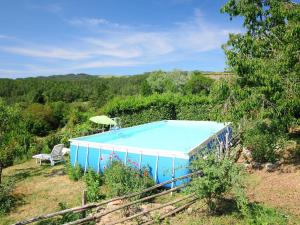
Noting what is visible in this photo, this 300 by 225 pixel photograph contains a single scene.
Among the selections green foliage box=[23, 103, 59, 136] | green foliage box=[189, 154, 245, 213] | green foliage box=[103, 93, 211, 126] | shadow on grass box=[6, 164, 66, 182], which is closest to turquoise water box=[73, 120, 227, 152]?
green foliage box=[103, 93, 211, 126]

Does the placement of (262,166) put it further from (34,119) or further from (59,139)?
(34,119)

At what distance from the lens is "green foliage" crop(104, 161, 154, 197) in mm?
9367

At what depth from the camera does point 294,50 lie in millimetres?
8500

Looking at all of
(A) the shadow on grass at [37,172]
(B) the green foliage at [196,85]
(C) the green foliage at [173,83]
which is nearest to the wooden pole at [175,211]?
(A) the shadow on grass at [37,172]

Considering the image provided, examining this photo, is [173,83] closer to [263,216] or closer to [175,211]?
[175,211]

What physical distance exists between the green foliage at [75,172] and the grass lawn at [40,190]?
0.80ft

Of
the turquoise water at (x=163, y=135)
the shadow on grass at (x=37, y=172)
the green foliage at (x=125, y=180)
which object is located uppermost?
the turquoise water at (x=163, y=135)

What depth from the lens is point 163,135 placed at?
1938 centimetres

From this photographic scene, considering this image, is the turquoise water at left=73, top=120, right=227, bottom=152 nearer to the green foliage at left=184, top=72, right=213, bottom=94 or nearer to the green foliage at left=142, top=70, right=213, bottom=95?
the green foliage at left=142, top=70, right=213, bottom=95

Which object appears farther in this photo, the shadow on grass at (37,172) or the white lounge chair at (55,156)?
the white lounge chair at (55,156)

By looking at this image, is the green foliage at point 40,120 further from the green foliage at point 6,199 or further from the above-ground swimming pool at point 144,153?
the green foliage at point 6,199

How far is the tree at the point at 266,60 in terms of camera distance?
8562 mm

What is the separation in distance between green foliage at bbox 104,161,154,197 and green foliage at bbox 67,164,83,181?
81.1 inches

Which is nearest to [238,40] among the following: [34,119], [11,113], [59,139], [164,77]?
[11,113]
